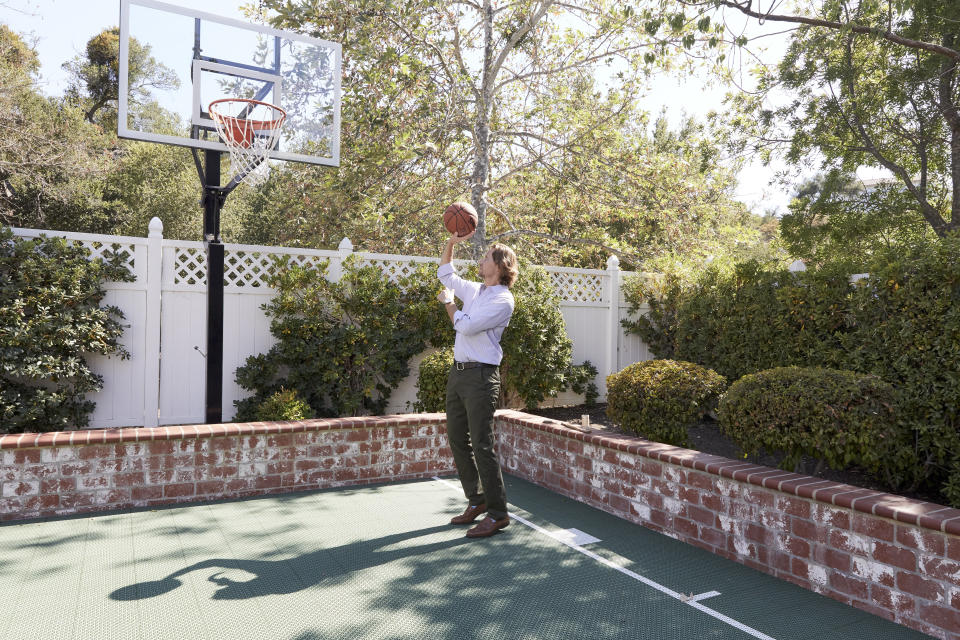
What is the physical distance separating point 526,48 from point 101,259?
6.80 metres

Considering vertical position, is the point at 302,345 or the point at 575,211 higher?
the point at 575,211

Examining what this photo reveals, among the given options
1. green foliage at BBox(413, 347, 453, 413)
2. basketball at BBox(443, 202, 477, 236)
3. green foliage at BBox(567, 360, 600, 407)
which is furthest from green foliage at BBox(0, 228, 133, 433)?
green foliage at BBox(567, 360, 600, 407)

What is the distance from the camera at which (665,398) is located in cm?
491

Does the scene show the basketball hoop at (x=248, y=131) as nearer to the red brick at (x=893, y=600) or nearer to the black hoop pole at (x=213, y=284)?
the black hoop pole at (x=213, y=284)

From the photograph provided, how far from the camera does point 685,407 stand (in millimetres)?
4867

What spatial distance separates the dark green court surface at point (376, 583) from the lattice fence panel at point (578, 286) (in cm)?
419

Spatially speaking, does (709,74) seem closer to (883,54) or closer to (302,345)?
(883,54)

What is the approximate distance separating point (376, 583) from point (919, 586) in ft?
8.02

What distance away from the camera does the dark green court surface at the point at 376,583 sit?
2672 mm

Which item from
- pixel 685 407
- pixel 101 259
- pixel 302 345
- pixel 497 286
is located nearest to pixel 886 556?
pixel 685 407

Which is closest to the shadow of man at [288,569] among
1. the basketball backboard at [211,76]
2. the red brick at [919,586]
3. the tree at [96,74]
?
the red brick at [919,586]

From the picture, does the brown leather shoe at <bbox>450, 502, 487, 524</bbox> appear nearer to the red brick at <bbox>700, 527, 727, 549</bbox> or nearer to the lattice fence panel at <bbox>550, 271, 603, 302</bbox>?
the red brick at <bbox>700, 527, 727, 549</bbox>

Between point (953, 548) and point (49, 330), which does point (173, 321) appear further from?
point (953, 548)

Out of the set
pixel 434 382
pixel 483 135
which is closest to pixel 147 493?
pixel 434 382
